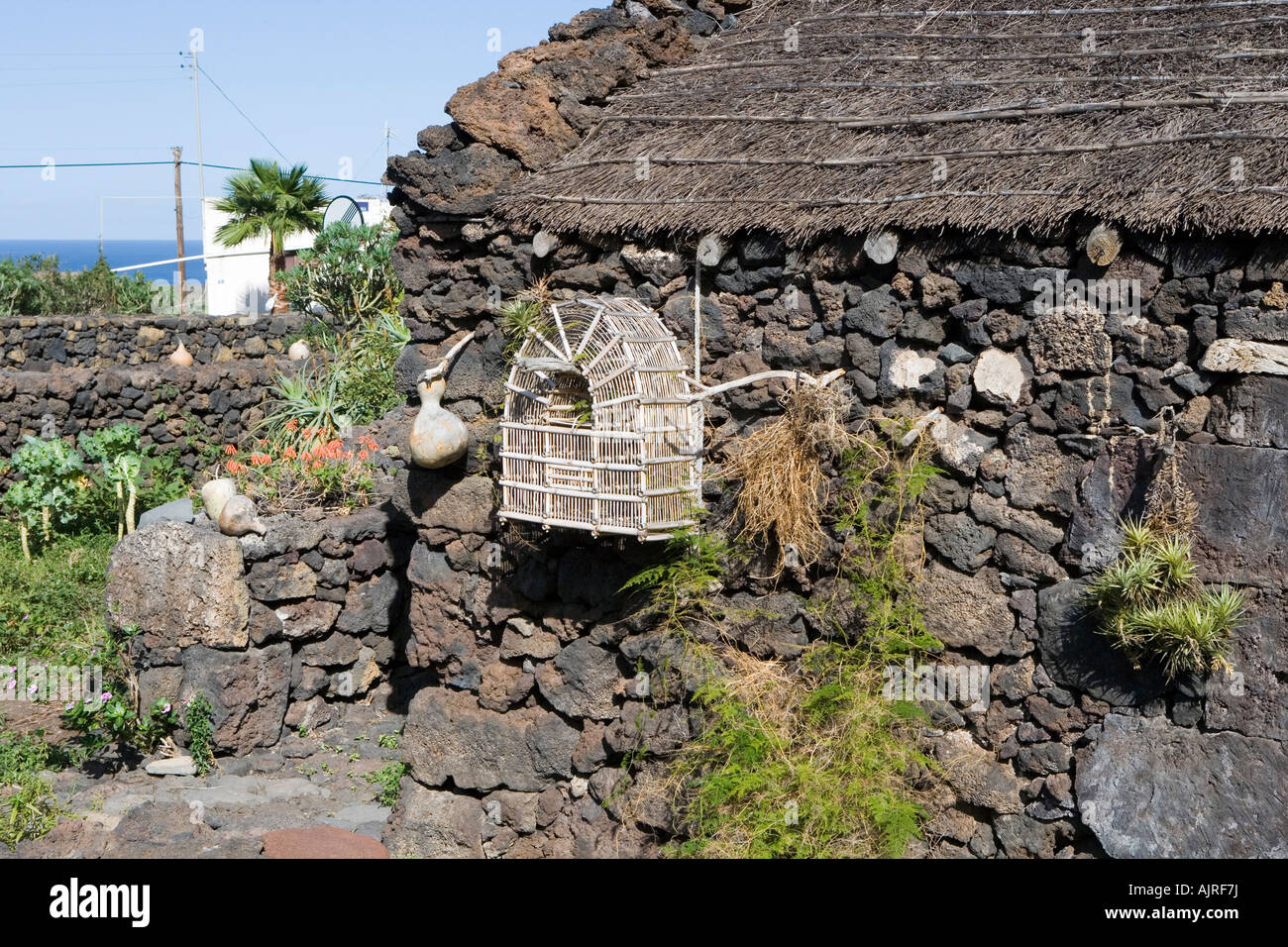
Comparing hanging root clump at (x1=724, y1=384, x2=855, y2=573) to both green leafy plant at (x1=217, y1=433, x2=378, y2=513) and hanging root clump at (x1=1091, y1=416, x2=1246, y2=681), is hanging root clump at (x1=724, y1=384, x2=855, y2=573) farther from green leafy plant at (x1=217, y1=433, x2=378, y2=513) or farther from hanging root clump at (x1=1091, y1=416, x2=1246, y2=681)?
green leafy plant at (x1=217, y1=433, x2=378, y2=513)

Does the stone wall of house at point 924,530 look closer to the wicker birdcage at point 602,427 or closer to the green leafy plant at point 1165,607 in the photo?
the green leafy plant at point 1165,607

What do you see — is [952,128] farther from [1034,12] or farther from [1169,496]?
A: [1169,496]

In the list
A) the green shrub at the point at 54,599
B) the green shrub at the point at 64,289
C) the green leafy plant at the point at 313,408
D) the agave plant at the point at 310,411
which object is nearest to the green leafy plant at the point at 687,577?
the green shrub at the point at 54,599

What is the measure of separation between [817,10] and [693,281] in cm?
256

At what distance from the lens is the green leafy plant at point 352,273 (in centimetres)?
1350

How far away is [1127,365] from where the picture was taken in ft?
16.6

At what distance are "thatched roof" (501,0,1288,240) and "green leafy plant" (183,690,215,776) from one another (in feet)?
12.4

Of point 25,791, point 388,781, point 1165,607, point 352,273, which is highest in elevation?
point 352,273

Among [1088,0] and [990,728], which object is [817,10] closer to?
[1088,0]

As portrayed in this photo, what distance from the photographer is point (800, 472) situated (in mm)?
5656

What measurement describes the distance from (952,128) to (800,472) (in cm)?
188

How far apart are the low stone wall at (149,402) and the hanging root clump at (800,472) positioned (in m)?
10.2

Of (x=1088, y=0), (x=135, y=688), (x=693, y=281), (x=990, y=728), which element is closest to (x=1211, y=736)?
(x=990, y=728)

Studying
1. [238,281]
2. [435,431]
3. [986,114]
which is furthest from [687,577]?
[238,281]
